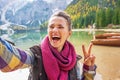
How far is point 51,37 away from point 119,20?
10300 millimetres

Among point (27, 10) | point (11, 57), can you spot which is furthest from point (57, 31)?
point (27, 10)

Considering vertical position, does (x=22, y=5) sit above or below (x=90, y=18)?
above

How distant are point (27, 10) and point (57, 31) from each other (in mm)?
10000

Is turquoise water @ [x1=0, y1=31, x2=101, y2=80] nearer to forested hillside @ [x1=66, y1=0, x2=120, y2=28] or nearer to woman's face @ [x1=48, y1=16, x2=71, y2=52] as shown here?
forested hillside @ [x1=66, y1=0, x2=120, y2=28]

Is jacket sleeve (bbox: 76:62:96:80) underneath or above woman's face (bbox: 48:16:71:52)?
underneath

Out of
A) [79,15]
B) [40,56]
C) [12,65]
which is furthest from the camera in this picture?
[79,15]

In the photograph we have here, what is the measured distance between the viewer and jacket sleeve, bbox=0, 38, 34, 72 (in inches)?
23.5

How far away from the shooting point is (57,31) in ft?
2.67

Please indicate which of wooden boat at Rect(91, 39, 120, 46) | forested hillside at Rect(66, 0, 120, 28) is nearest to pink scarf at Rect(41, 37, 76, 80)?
wooden boat at Rect(91, 39, 120, 46)

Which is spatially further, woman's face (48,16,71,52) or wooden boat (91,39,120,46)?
wooden boat (91,39,120,46)

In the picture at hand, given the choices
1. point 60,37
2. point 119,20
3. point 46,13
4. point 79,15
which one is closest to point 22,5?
point 46,13

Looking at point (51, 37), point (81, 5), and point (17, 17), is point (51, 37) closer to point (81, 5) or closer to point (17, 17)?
point (17, 17)

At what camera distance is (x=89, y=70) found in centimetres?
85

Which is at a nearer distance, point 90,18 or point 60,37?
point 60,37
